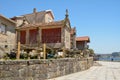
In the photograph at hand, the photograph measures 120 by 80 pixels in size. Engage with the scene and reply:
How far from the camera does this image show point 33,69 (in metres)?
12.1

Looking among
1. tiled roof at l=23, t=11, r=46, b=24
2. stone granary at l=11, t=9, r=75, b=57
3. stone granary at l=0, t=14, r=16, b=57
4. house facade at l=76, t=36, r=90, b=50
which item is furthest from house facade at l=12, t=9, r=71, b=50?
house facade at l=76, t=36, r=90, b=50

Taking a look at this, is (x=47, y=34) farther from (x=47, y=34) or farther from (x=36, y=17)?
(x=36, y=17)

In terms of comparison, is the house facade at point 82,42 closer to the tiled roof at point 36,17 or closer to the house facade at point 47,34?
the tiled roof at point 36,17

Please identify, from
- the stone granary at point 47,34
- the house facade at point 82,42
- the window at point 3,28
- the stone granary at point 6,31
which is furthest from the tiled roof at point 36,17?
the window at point 3,28

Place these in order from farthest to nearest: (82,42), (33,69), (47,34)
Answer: (82,42) < (47,34) < (33,69)

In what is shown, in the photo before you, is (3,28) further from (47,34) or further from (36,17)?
(36,17)

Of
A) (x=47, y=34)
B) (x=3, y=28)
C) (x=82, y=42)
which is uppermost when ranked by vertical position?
(x=3, y=28)

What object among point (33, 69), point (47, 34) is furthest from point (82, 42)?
point (33, 69)

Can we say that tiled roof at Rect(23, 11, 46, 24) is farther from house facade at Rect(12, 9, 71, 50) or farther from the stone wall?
the stone wall

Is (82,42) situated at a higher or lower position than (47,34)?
lower

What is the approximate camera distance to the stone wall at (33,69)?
1035cm

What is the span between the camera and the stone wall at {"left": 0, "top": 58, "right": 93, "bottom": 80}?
407 inches

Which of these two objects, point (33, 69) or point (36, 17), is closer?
point (33, 69)

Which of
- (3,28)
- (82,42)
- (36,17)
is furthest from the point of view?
(82,42)
